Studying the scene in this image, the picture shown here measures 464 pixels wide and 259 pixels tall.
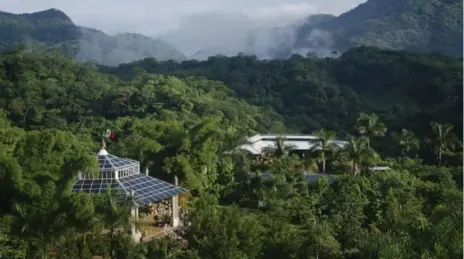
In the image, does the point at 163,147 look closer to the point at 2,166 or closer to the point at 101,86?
the point at 2,166

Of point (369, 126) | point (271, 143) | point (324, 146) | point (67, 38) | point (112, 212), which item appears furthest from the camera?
point (67, 38)

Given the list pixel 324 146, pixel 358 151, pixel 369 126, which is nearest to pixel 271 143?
pixel 369 126

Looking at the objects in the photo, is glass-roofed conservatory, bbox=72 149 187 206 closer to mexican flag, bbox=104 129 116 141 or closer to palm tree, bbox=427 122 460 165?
mexican flag, bbox=104 129 116 141

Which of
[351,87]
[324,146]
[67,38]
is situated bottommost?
[351,87]

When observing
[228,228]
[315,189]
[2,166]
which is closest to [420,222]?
[228,228]

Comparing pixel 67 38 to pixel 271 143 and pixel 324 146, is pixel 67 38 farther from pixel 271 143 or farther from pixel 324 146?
pixel 324 146

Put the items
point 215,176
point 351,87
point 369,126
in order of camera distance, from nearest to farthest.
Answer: point 215,176, point 369,126, point 351,87

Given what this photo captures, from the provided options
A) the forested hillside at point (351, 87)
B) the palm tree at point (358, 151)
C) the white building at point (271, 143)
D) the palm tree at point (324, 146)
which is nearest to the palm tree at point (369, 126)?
the white building at point (271, 143)
